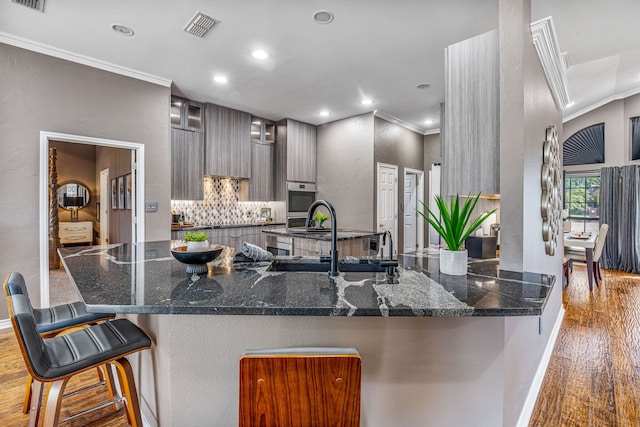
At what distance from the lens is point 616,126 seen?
6.12 meters

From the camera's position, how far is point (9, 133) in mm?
3059

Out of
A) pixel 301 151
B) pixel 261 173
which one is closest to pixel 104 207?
pixel 261 173

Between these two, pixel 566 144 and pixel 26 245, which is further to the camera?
pixel 566 144

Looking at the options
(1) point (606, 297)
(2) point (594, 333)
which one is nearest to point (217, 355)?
(2) point (594, 333)

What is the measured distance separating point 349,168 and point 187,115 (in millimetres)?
2775

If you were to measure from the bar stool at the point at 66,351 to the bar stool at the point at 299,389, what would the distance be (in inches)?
32.7

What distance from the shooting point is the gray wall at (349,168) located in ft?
17.7

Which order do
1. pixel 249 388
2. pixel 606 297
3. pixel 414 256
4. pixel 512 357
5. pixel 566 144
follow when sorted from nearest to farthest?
pixel 249 388 → pixel 512 357 → pixel 414 256 → pixel 606 297 → pixel 566 144

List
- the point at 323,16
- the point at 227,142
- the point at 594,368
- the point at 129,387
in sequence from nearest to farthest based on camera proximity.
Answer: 1. the point at 129,387
2. the point at 594,368
3. the point at 323,16
4. the point at 227,142

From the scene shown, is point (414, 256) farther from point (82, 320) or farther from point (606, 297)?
point (606, 297)

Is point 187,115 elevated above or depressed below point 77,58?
below

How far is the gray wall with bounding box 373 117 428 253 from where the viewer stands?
5438 mm

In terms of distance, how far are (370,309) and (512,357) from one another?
0.97 metres

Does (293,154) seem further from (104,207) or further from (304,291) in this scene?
(304,291)
